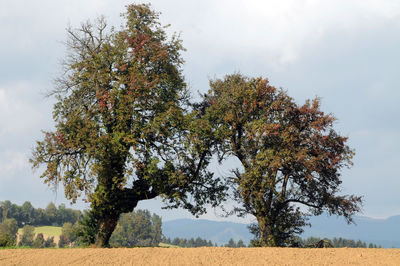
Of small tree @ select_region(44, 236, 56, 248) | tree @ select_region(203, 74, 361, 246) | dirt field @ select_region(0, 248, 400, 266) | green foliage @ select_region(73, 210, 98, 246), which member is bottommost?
small tree @ select_region(44, 236, 56, 248)

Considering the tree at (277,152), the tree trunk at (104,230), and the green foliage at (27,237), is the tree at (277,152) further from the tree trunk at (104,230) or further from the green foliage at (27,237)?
the green foliage at (27,237)

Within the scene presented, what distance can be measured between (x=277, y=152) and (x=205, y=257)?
1038 centimetres

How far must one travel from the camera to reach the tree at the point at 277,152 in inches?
1014

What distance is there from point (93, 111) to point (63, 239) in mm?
114798

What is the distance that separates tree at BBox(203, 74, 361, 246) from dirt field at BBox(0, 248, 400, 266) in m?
7.36

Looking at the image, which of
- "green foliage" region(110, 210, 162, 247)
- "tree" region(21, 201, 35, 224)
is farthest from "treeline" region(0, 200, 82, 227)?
"green foliage" region(110, 210, 162, 247)

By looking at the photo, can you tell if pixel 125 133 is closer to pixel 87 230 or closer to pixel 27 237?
pixel 87 230

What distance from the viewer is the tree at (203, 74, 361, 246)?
2575cm

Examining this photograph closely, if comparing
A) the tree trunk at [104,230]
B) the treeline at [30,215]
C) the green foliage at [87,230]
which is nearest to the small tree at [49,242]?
the treeline at [30,215]

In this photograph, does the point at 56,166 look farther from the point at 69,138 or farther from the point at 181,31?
the point at 181,31

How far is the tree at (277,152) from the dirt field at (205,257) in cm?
736

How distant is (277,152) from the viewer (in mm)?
25250

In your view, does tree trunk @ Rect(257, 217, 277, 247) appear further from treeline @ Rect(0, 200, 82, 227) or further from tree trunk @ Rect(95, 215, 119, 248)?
treeline @ Rect(0, 200, 82, 227)

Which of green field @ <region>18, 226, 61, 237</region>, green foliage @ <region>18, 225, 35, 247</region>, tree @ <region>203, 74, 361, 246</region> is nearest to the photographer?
tree @ <region>203, 74, 361, 246</region>
